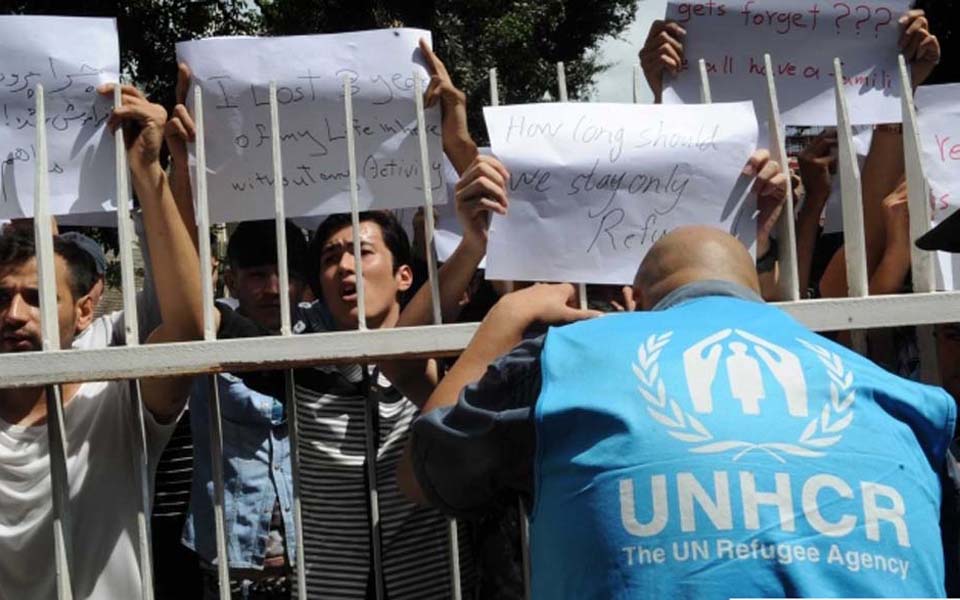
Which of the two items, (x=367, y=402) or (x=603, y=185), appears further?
(x=367, y=402)

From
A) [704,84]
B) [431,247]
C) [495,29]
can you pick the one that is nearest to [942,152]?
[704,84]

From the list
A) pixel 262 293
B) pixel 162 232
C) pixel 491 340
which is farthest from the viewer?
pixel 262 293

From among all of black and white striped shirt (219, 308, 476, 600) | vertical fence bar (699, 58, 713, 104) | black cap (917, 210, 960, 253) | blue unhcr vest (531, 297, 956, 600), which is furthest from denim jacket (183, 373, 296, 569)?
black cap (917, 210, 960, 253)

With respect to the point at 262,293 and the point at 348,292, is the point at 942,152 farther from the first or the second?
the point at 262,293

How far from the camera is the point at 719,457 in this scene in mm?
1902

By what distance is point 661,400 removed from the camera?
6.40ft

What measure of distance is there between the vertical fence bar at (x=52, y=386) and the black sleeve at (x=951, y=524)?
5.99ft

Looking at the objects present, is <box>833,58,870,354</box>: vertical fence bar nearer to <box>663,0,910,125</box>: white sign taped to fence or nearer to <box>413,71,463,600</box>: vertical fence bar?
<box>663,0,910,125</box>: white sign taped to fence

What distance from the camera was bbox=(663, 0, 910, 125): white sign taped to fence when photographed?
3195mm

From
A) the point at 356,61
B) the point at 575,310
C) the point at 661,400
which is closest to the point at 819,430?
the point at 661,400

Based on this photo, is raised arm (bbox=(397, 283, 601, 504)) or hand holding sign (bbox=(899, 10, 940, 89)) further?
hand holding sign (bbox=(899, 10, 940, 89))

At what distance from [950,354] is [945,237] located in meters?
1.02

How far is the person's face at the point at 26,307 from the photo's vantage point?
307 cm

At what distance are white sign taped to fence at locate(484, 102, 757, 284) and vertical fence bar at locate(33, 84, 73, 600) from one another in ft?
3.17
